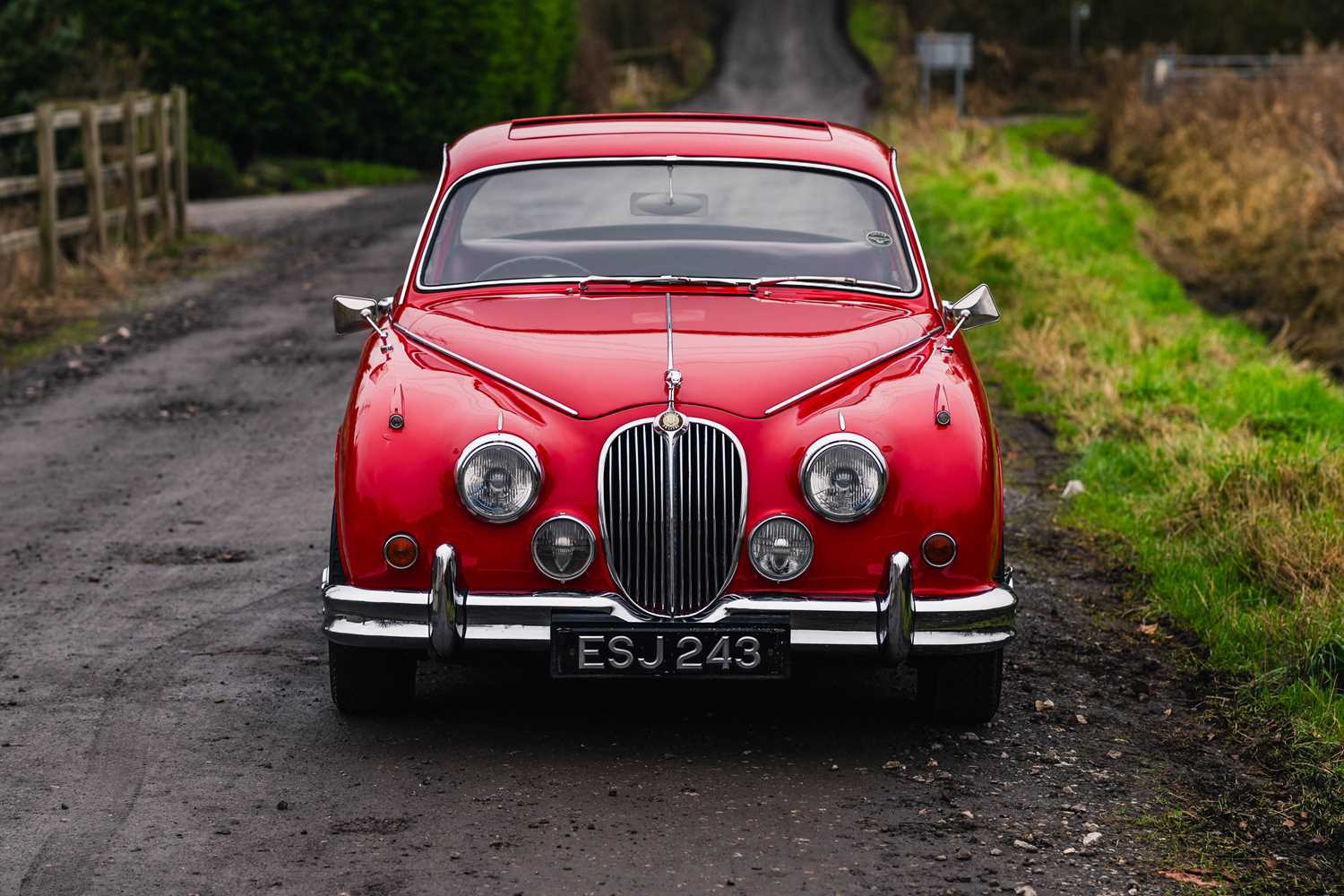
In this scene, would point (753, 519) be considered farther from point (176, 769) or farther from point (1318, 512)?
point (1318, 512)

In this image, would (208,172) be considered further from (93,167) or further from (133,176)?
(93,167)

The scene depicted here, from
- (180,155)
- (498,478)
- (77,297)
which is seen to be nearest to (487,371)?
(498,478)

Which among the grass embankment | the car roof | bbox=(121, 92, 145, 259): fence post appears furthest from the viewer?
bbox=(121, 92, 145, 259): fence post

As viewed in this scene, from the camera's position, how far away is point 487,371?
5047mm

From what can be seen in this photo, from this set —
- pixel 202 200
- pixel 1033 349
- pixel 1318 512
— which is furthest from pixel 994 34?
pixel 1318 512

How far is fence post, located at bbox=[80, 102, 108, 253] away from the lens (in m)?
16.0

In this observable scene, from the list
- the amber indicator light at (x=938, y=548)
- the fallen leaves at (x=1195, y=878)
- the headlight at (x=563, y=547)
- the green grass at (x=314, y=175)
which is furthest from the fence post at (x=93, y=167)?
the fallen leaves at (x=1195, y=878)

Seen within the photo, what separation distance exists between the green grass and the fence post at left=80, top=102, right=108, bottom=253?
9931mm

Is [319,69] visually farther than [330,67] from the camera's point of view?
No

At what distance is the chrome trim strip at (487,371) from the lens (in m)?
4.85

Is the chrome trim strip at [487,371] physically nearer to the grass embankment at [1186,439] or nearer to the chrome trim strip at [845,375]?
the chrome trim strip at [845,375]

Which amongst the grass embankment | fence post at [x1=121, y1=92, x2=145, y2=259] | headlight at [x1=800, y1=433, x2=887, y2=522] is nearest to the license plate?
headlight at [x1=800, y1=433, x2=887, y2=522]

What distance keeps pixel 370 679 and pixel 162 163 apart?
14.1m

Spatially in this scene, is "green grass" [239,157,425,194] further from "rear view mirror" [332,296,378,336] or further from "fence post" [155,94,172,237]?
"rear view mirror" [332,296,378,336]
